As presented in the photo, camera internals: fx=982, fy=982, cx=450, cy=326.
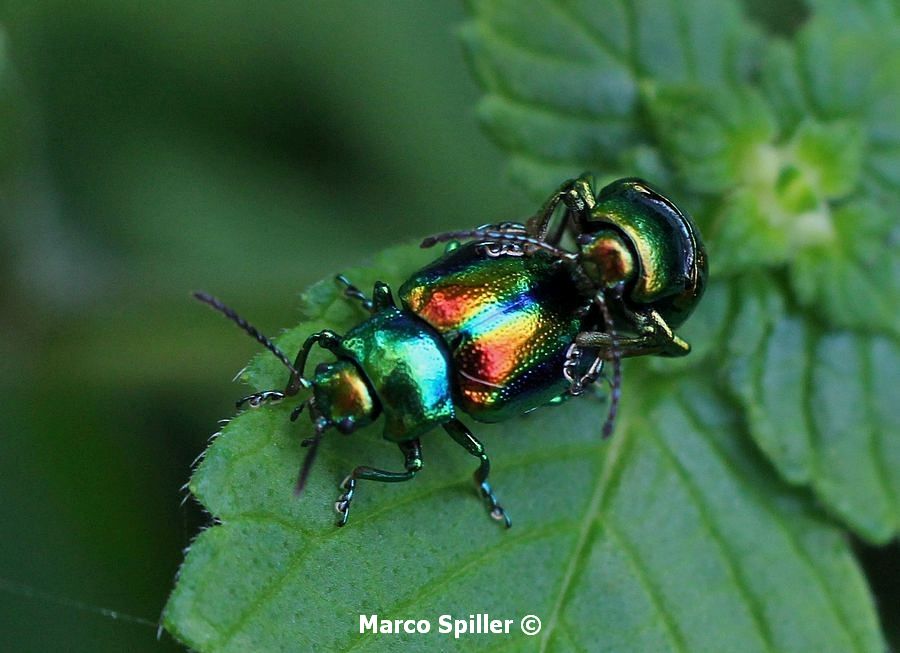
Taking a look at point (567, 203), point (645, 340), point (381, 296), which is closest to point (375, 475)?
point (381, 296)

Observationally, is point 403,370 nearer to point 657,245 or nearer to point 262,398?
point 262,398

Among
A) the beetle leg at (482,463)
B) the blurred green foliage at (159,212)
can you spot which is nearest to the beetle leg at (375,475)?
the beetle leg at (482,463)

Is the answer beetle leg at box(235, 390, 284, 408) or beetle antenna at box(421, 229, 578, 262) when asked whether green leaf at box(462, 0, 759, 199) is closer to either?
beetle antenna at box(421, 229, 578, 262)

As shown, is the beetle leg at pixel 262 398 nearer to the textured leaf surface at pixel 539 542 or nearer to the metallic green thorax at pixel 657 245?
the textured leaf surface at pixel 539 542

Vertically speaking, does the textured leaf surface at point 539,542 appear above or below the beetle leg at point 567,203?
below

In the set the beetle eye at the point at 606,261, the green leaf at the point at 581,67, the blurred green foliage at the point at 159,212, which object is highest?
the green leaf at the point at 581,67


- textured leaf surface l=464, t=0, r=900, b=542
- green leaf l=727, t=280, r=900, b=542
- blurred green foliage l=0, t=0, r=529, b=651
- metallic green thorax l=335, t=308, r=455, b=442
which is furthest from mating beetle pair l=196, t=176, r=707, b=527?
blurred green foliage l=0, t=0, r=529, b=651

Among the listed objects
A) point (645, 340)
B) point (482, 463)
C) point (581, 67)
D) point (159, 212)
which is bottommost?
point (159, 212)
